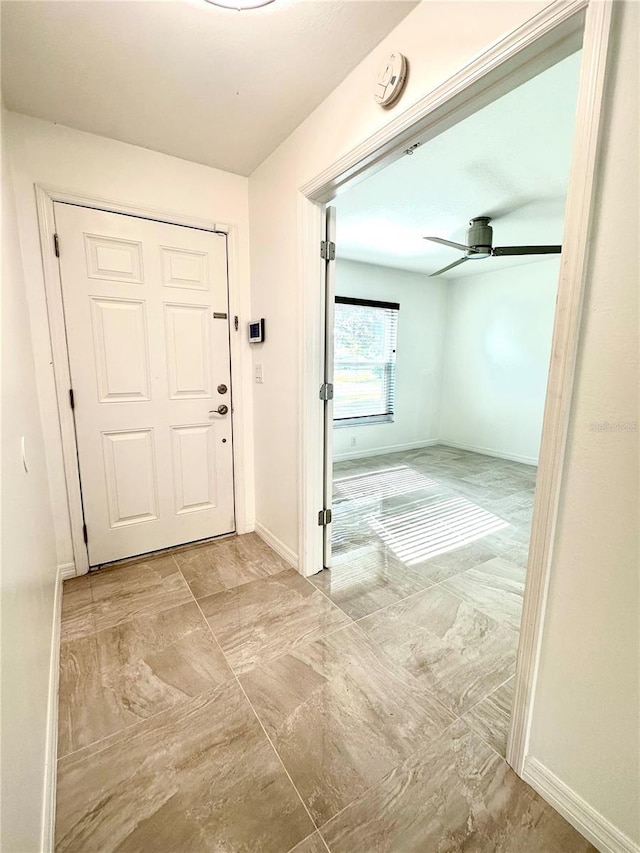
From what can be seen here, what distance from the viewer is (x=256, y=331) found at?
2.42 m

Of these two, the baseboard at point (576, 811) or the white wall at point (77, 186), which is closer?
the baseboard at point (576, 811)

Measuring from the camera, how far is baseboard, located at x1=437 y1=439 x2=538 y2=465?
4.76 meters

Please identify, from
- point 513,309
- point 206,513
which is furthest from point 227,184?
point 513,309

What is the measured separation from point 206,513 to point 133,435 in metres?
0.74

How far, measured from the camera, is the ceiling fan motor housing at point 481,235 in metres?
3.07

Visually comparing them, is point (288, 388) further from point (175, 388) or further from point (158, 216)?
point (158, 216)

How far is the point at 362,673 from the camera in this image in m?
1.54

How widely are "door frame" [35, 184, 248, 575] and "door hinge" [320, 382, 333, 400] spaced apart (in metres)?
0.76

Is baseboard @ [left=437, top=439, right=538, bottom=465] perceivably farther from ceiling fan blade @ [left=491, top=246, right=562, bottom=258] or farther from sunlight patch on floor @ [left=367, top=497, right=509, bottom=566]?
ceiling fan blade @ [left=491, top=246, right=562, bottom=258]

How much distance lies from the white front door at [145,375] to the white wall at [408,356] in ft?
7.96

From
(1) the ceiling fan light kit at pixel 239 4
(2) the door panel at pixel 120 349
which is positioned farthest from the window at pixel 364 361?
(1) the ceiling fan light kit at pixel 239 4

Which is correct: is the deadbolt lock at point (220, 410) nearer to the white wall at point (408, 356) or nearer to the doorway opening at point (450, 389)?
the doorway opening at point (450, 389)

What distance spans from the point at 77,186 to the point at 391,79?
1.68 m

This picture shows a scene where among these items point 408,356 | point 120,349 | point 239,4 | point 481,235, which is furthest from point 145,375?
point 408,356
